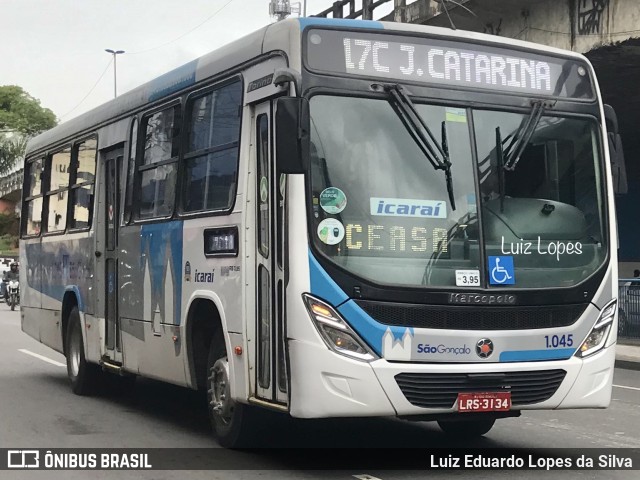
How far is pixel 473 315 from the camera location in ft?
25.1

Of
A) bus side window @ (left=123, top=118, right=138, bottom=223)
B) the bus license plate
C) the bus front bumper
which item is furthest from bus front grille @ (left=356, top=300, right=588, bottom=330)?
bus side window @ (left=123, top=118, right=138, bottom=223)

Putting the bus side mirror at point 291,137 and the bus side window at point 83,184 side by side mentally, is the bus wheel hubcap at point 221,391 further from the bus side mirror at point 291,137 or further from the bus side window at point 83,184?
the bus side window at point 83,184

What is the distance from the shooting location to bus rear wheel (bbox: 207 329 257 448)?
8523mm

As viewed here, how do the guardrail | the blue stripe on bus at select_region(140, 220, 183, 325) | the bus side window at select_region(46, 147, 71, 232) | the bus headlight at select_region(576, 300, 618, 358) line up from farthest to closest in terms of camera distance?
the guardrail → the bus side window at select_region(46, 147, 71, 232) → the blue stripe on bus at select_region(140, 220, 183, 325) → the bus headlight at select_region(576, 300, 618, 358)

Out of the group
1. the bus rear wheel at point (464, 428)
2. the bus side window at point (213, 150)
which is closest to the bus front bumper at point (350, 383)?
the bus side window at point (213, 150)

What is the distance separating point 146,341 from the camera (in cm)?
1052

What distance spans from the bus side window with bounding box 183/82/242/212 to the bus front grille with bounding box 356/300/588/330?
178 cm

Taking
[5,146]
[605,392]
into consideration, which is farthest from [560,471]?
[5,146]

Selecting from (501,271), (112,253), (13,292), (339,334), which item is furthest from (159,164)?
(13,292)

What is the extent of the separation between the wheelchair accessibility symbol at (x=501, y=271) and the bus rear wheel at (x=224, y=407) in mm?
2151

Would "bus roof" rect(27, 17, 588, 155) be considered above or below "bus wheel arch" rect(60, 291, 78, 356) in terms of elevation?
above

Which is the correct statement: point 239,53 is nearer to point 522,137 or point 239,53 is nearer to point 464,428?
point 522,137

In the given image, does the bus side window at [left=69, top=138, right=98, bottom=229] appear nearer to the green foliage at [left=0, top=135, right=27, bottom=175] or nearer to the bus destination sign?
the bus destination sign

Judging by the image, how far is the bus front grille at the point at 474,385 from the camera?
24.5 ft
